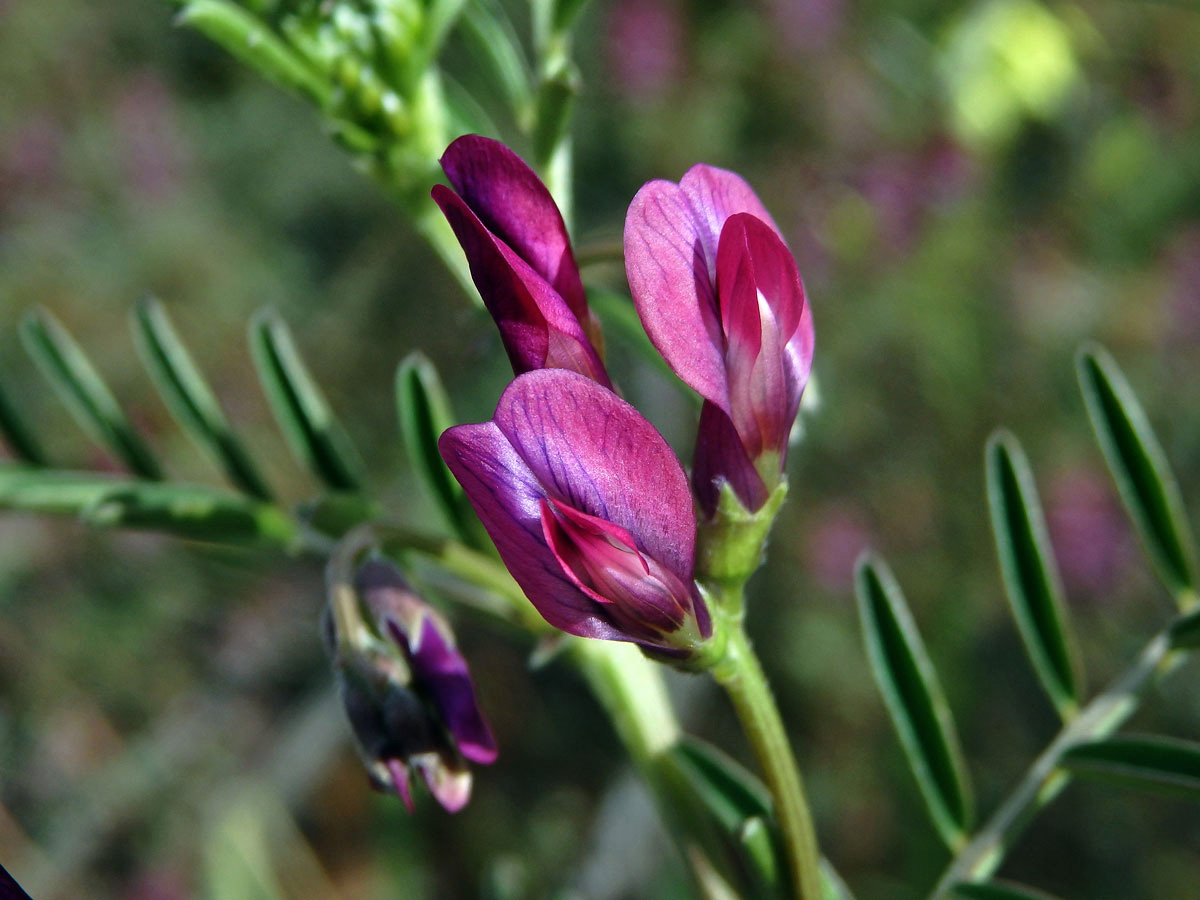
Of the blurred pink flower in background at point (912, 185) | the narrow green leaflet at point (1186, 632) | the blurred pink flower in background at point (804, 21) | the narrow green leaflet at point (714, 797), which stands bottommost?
the blurred pink flower in background at point (912, 185)

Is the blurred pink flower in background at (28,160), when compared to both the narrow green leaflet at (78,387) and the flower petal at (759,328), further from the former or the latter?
the flower petal at (759,328)

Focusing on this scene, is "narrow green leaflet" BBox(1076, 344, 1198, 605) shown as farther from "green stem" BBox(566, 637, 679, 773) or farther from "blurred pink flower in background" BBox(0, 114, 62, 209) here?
"blurred pink flower in background" BBox(0, 114, 62, 209)

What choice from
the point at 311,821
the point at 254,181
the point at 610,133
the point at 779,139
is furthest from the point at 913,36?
the point at 311,821

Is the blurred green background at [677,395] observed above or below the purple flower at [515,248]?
below

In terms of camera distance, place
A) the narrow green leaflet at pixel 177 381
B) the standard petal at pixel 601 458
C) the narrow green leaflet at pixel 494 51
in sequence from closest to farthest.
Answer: the standard petal at pixel 601 458
the narrow green leaflet at pixel 494 51
the narrow green leaflet at pixel 177 381

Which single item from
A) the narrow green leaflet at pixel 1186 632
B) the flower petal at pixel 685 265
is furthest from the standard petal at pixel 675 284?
the narrow green leaflet at pixel 1186 632

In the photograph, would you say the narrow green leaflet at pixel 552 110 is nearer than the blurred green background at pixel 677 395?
Yes

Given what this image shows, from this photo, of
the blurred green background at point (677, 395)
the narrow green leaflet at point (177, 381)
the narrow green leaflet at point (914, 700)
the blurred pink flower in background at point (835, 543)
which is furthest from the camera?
the blurred pink flower in background at point (835, 543)

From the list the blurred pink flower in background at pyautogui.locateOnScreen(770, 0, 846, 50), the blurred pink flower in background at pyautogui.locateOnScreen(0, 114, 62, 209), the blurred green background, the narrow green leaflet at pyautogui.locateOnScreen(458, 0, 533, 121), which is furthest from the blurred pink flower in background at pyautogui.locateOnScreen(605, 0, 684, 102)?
the narrow green leaflet at pyautogui.locateOnScreen(458, 0, 533, 121)
